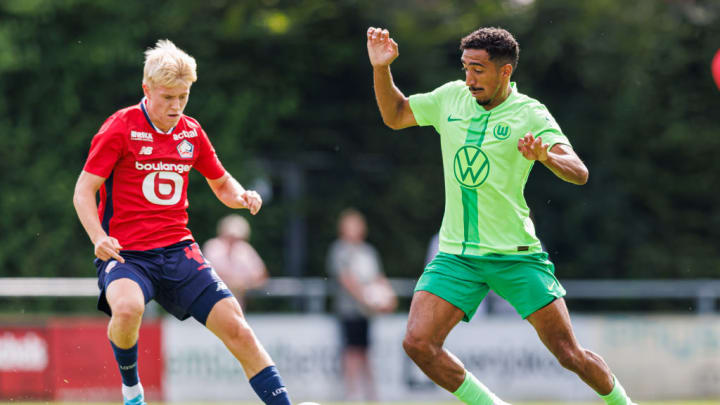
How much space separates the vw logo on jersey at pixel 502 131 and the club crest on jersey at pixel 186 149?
5.61 feet

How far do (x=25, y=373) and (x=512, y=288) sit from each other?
6.86 m

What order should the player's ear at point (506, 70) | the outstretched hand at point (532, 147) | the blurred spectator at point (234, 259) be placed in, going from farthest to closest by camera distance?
the blurred spectator at point (234, 259), the player's ear at point (506, 70), the outstretched hand at point (532, 147)

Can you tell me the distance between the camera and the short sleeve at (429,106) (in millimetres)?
6512

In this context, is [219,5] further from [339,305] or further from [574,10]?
[339,305]

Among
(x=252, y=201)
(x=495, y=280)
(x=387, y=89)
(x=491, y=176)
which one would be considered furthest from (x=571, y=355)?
(x=252, y=201)

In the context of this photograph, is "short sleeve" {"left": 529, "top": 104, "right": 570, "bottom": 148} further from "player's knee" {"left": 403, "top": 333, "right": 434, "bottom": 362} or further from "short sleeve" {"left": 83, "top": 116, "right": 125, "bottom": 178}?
"short sleeve" {"left": 83, "top": 116, "right": 125, "bottom": 178}

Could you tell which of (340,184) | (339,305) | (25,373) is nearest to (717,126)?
(340,184)

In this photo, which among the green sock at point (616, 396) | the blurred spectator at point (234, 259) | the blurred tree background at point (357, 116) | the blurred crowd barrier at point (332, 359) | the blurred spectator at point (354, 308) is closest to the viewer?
the green sock at point (616, 396)

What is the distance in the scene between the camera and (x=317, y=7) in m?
17.9

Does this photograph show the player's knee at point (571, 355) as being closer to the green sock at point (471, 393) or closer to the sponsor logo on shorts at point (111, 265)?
the green sock at point (471, 393)

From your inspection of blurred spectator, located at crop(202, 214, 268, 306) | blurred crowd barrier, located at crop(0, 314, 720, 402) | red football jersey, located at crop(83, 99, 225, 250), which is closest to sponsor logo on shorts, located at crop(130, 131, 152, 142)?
red football jersey, located at crop(83, 99, 225, 250)

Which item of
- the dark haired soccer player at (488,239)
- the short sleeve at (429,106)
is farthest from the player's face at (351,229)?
the dark haired soccer player at (488,239)

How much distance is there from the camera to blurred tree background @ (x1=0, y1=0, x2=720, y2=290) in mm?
16625

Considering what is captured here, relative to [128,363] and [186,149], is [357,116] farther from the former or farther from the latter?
[128,363]
